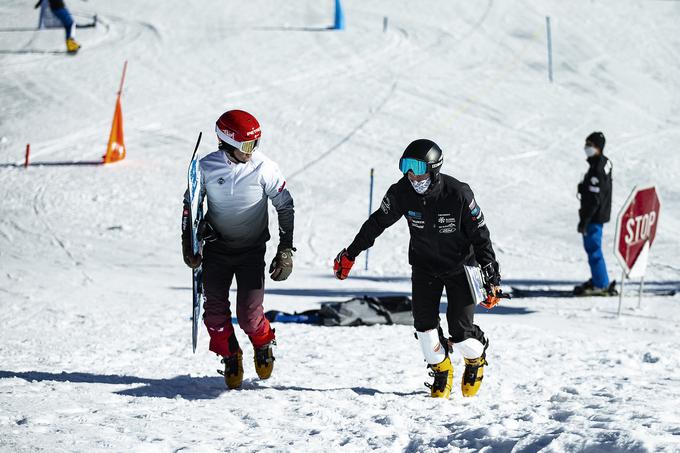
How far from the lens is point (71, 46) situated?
72.9 feet

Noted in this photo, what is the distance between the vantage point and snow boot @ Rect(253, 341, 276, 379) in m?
6.92

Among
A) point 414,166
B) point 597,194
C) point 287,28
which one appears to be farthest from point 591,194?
point 287,28

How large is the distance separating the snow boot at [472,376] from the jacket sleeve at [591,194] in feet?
14.8

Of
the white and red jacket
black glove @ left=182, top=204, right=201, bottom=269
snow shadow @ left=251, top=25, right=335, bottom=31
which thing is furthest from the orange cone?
black glove @ left=182, top=204, right=201, bottom=269

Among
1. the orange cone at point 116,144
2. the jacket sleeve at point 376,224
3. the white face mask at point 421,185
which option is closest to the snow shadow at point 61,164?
the orange cone at point 116,144

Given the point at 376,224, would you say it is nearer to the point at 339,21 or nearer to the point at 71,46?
the point at 71,46

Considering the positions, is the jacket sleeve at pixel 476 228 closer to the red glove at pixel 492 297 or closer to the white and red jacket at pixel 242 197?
the red glove at pixel 492 297

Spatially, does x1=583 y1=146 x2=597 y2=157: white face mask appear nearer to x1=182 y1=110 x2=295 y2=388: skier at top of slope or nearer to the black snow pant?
the black snow pant

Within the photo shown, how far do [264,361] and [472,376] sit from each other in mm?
1497

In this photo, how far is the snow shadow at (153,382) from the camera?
6.52 metres

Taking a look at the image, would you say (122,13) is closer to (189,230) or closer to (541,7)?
(541,7)

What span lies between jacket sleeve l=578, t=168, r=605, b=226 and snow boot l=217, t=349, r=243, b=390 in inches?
205

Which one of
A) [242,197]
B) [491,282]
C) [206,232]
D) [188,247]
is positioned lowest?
[491,282]

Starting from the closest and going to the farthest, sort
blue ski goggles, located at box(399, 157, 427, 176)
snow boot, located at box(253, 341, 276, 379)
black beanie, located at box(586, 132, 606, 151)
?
blue ski goggles, located at box(399, 157, 427, 176) < snow boot, located at box(253, 341, 276, 379) < black beanie, located at box(586, 132, 606, 151)
